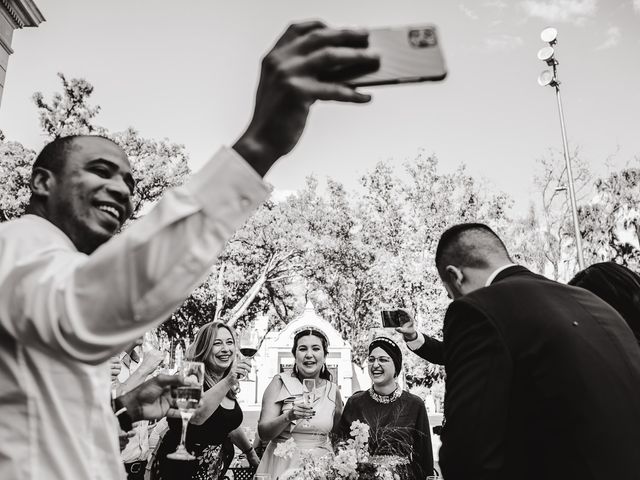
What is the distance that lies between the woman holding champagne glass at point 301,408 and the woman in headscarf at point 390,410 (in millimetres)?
214

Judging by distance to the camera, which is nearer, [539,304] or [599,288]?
[539,304]

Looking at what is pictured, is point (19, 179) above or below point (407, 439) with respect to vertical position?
above

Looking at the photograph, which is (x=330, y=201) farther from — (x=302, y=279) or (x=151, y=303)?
(x=151, y=303)

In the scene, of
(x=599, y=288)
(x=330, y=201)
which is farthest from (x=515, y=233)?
(x=599, y=288)

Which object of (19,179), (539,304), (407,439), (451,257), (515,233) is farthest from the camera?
(515,233)

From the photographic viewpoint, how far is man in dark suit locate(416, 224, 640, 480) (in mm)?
1914

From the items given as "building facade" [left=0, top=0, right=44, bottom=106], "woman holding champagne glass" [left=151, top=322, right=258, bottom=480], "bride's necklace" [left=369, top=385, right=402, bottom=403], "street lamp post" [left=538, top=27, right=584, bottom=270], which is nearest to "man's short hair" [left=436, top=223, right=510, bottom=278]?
"woman holding champagne glass" [left=151, top=322, right=258, bottom=480]

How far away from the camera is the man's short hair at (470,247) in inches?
110

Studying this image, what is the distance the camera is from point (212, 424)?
169 inches

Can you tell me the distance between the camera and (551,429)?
6.44 ft

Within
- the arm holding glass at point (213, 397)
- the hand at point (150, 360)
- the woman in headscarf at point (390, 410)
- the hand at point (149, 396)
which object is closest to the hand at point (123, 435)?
the hand at point (149, 396)

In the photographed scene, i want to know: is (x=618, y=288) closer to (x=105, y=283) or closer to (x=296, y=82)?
(x=296, y=82)

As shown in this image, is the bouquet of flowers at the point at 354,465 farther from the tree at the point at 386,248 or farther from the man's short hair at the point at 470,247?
the tree at the point at 386,248

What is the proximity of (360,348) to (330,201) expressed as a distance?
393 inches
